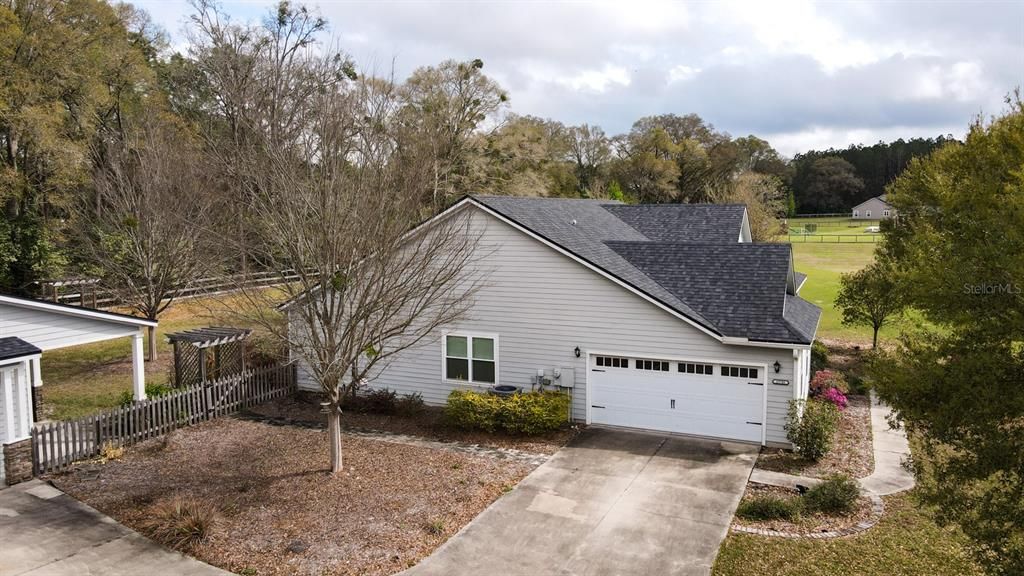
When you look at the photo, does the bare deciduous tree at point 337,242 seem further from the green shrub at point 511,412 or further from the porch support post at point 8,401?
the porch support post at point 8,401

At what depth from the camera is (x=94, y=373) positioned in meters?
21.8

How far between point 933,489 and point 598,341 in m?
8.81

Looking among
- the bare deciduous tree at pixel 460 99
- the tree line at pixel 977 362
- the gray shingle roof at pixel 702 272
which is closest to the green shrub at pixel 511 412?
the gray shingle roof at pixel 702 272

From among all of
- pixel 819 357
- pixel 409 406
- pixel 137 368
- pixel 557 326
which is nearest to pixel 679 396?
pixel 557 326

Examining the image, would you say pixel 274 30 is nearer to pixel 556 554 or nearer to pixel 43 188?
pixel 43 188

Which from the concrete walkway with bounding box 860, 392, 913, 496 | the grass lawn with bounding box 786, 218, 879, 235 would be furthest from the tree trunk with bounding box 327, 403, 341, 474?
the grass lawn with bounding box 786, 218, 879, 235

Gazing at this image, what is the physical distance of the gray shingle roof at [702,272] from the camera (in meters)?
14.9

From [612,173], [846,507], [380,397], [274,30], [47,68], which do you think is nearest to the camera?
[846,507]

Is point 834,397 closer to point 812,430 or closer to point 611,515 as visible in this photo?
point 812,430

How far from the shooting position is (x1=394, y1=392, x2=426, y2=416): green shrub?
1703 centimetres

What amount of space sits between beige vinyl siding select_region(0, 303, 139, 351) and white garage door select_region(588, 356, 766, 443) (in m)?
11.0

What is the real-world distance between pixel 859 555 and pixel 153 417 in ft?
45.5

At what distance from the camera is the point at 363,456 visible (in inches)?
546

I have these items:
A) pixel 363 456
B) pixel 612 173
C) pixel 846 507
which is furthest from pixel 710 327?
pixel 612 173
